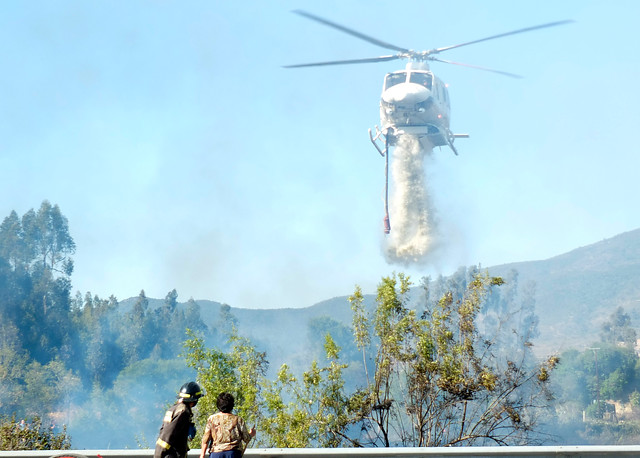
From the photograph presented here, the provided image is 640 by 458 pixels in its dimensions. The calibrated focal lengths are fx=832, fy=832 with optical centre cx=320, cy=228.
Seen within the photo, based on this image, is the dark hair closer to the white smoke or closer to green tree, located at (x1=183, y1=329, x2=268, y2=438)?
green tree, located at (x1=183, y1=329, x2=268, y2=438)

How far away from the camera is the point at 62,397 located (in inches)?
5615

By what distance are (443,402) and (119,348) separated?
155 meters

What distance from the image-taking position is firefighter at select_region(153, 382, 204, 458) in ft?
31.8

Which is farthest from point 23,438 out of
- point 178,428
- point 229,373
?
point 178,428

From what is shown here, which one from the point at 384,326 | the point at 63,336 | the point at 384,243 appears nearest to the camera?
the point at 384,326

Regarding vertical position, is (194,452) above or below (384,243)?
below

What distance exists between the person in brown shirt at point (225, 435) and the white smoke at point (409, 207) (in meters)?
90.2

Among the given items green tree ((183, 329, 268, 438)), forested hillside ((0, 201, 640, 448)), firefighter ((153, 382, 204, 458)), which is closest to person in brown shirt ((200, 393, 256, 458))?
firefighter ((153, 382, 204, 458))

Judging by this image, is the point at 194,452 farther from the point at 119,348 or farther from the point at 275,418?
the point at 119,348

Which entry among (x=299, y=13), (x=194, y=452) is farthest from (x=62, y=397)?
(x=194, y=452)

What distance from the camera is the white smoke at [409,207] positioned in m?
102

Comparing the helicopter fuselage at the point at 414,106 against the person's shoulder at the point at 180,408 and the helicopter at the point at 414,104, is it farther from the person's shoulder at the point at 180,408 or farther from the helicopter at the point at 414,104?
the person's shoulder at the point at 180,408

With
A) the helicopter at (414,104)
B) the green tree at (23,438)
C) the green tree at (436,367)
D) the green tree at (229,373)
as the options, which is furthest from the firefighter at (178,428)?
the helicopter at (414,104)

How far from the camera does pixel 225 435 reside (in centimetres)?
991
